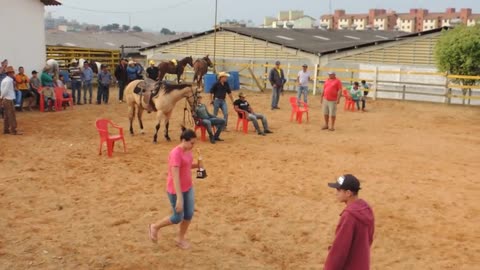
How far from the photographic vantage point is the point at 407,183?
9578 millimetres

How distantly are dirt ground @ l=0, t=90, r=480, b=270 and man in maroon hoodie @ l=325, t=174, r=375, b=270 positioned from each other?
89.7 inches

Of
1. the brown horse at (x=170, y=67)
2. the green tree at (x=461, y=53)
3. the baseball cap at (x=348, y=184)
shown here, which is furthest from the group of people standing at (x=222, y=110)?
the green tree at (x=461, y=53)

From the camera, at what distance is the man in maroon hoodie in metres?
3.85

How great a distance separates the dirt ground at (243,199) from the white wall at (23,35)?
4.93m

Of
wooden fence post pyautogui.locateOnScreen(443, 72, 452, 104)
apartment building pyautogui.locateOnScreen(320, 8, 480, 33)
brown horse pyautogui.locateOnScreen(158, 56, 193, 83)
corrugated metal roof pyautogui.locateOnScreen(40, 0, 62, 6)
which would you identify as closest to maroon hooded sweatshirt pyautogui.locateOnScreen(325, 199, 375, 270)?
wooden fence post pyautogui.locateOnScreen(443, 72, 452, 104)

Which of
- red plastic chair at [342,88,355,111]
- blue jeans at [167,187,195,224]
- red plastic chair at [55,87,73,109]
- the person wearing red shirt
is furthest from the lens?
red plastic chair at [342,88,355,111]

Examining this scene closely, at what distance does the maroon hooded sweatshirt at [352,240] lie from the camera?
12.6ft

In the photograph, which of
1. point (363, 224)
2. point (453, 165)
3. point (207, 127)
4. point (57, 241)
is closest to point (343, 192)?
point (363, 224)

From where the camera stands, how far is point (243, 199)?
8.53m

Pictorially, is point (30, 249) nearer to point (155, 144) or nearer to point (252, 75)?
point (155, 144)

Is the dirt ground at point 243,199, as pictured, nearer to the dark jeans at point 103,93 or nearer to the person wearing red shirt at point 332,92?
the person wearing red shirt at point 332,92

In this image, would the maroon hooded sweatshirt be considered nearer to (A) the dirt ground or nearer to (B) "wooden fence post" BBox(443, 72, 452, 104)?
(A) the dirt ground

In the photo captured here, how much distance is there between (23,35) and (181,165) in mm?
15454

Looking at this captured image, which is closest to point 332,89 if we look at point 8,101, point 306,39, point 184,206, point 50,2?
point 8,101
